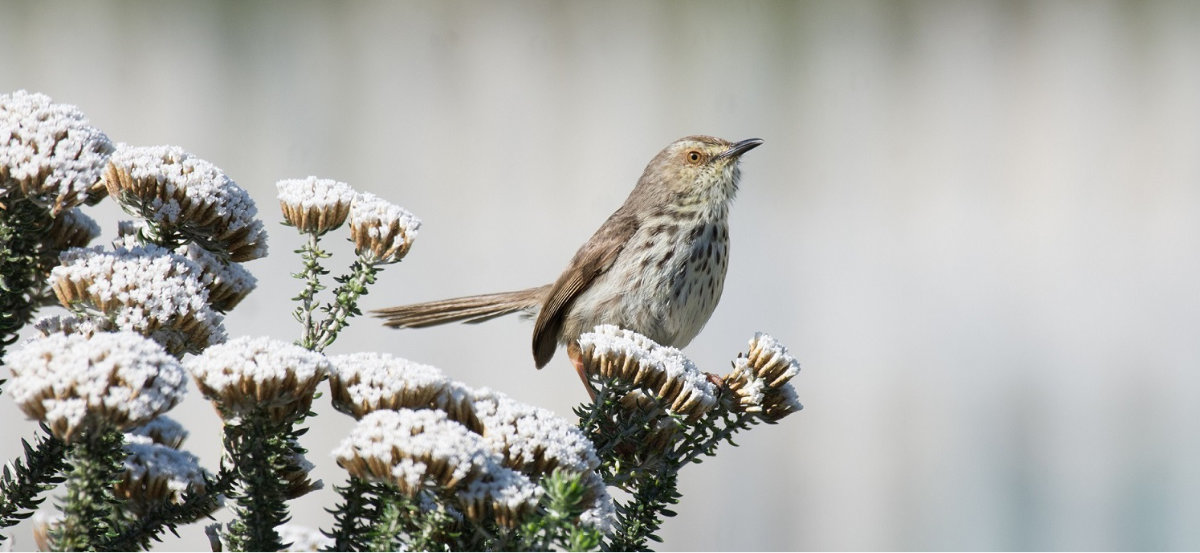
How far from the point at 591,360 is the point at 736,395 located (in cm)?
37

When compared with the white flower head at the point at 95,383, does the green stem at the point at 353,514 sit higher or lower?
lower

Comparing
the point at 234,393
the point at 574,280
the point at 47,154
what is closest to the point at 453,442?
the point at 234,393

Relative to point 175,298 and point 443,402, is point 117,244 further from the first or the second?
point 443,402

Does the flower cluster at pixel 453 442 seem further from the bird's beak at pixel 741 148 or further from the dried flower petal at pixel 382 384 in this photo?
the bird's beak at pixel 741 148

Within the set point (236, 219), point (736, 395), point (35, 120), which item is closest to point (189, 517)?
point (236, 219)

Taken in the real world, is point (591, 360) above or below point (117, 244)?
below

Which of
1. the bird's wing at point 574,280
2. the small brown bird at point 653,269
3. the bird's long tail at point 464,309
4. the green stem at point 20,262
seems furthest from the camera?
the bird's long tail at point 464,309

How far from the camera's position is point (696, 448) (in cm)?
172

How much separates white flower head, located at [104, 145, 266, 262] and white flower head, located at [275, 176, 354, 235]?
0.31 feet

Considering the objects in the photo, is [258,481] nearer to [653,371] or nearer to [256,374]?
[256,374]

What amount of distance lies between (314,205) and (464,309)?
2.48m

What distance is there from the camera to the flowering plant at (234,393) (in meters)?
1.06

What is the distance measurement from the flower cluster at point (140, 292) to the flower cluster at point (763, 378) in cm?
93

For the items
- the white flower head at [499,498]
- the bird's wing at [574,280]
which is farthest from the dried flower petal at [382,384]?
the bird's wing at [574,280]
